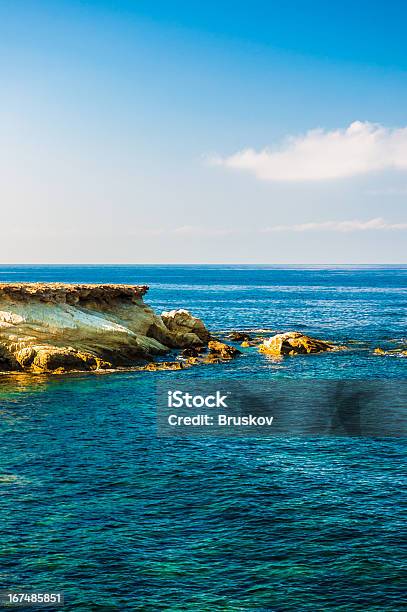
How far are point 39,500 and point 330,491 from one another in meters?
13.3

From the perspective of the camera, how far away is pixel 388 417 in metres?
40.1

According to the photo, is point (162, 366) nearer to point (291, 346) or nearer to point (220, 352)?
point (220, 352)

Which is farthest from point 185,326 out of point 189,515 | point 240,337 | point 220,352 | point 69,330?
point 189,515

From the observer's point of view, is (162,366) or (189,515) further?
(162,366)

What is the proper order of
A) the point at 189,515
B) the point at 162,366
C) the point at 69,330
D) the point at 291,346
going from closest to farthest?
the point at 189,515, the point at 69,330, the point at 162,366, the point at 291,346

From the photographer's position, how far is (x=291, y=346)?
66562mm

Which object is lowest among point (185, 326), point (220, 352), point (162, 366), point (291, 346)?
point (162, 366)

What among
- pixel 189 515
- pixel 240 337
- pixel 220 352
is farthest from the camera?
pixel 240 337

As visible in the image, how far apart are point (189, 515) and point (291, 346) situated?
Answer: 140ft

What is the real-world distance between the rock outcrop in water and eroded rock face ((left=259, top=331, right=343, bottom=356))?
37.8 feet

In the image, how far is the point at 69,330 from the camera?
186ft

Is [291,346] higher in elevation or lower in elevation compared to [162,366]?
higher

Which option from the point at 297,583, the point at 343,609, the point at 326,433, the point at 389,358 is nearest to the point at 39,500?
the point at 297,583

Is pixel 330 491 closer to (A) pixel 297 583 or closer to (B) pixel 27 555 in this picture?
(A) pixel 297 583
